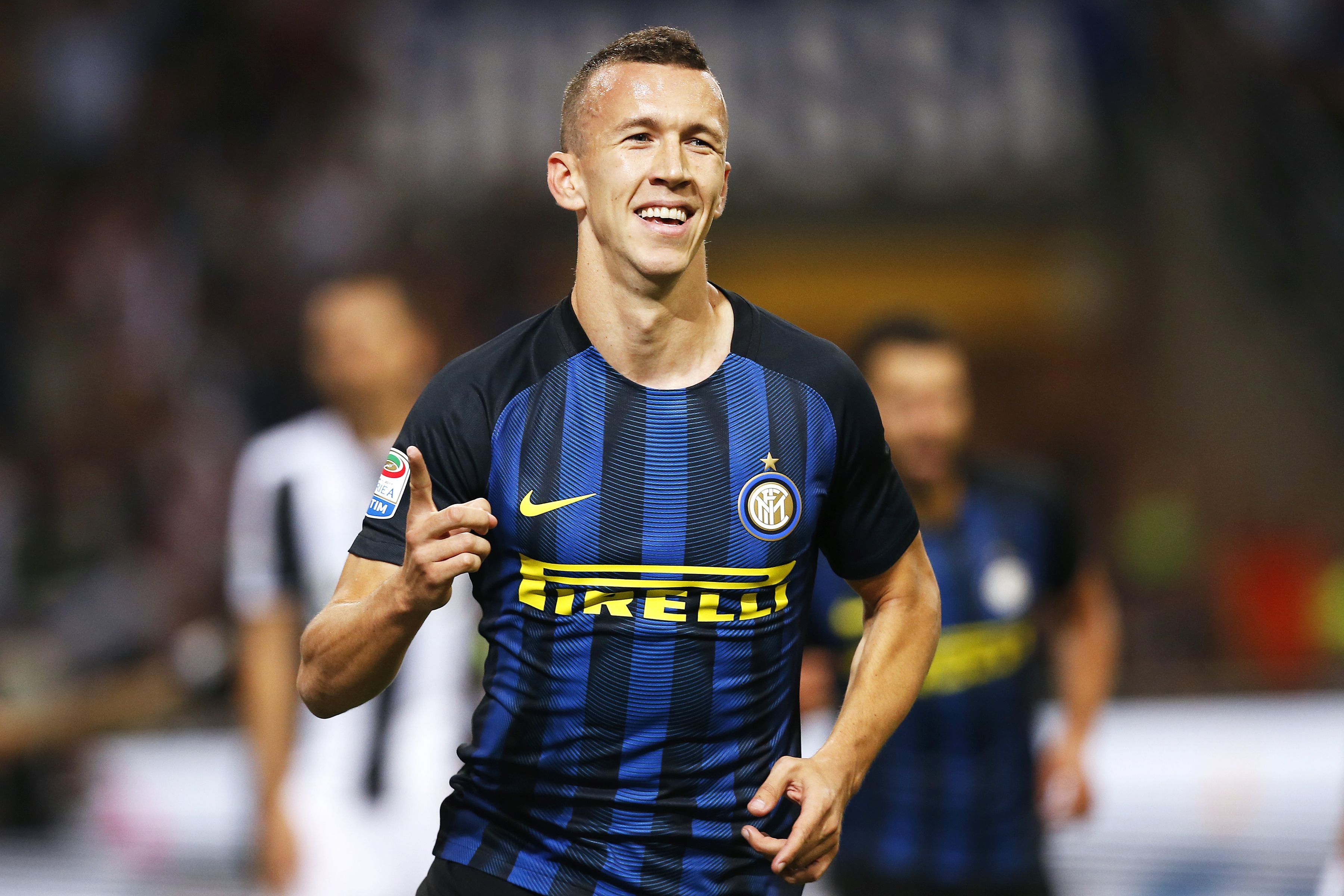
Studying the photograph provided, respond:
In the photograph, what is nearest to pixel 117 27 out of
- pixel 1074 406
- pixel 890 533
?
pixel 1074 406

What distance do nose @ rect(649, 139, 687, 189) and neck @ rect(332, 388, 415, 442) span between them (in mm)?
2293

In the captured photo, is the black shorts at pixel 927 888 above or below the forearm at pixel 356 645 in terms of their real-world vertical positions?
below

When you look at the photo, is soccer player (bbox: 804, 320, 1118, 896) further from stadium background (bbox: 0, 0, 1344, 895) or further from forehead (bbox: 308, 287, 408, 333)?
stadium background (bbox: 0, 0, 1344, 895)

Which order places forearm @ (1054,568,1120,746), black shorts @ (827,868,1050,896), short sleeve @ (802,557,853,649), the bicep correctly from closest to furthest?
the bicep
black shorts @ (827,868,1050,896)
short sleeve @ (802,557,853,649)
forearm @ (1054,568,1120,746)

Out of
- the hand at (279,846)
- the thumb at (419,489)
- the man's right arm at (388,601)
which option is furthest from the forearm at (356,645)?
the hand at (279,846)

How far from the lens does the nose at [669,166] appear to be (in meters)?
2.54

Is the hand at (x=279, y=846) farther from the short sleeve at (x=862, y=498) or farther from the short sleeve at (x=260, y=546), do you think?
the short sleeve at (x=862, y=498)

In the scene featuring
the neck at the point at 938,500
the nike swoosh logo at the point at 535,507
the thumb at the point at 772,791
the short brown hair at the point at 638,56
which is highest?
the short brown hair at the point at 638,56

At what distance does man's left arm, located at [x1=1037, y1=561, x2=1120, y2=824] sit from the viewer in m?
4.72

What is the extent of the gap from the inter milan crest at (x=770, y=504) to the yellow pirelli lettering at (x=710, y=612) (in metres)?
0.13

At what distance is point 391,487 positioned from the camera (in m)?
2.54

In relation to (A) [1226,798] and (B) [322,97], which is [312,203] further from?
(A) [1226,798]

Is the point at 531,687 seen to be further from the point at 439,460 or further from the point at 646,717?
the point at 439,460

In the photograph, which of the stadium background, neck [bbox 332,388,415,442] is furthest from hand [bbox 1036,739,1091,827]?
the stadium background
